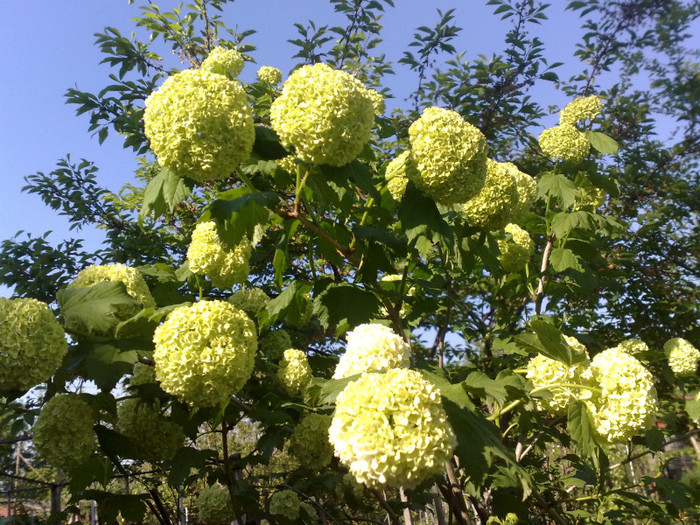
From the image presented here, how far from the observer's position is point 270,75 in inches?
157

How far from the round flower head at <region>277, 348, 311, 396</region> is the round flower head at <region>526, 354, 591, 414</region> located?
1.20 m

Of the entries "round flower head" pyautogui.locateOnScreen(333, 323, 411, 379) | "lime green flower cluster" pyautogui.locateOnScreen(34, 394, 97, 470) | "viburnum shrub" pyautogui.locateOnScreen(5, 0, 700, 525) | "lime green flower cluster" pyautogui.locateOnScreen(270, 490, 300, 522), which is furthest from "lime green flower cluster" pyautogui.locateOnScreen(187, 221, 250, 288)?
"lime green flower cluster" pyautogui.locateOnScreen(270, 490, 300, 522)

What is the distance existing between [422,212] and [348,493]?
245cm

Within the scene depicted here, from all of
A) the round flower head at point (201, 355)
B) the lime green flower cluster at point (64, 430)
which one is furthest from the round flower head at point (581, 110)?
the lime green flower cluster at point (64, 430)

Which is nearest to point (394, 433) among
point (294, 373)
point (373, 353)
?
point (373, 353)

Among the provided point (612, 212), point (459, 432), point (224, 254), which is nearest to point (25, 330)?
point (224, 254)

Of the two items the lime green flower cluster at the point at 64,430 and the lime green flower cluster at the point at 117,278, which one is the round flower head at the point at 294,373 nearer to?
the lime green flower cluster at the point at 117,278

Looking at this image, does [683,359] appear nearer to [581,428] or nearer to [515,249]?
[515,249]

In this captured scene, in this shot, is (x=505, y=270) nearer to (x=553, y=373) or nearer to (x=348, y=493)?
(x=553, y=373)

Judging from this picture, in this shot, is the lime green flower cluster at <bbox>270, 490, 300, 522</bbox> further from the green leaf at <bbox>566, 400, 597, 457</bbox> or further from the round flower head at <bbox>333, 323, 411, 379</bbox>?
the green leaf at <bbox>566, 400, 597, 457</bbox>

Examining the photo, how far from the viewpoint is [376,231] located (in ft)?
7.94

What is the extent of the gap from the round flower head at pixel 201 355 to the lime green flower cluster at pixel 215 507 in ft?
6.26

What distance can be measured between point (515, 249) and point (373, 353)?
2.05 metres

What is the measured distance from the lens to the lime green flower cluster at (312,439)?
2854 mm
